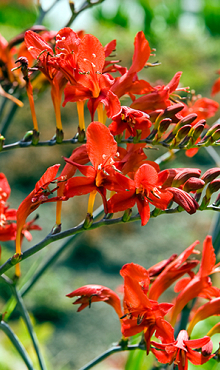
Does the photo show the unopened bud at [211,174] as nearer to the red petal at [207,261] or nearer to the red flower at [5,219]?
the red petal at [207,261]

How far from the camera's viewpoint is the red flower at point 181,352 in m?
0.67

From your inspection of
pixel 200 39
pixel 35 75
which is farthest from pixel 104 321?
pixel 200 39

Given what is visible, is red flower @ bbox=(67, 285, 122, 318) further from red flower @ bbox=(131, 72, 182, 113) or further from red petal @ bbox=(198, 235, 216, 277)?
red flower @ bbox=(131, 72, 182, 113)

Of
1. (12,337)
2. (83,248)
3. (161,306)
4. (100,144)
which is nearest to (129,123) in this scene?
(100,144)

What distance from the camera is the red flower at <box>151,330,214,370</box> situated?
67cm

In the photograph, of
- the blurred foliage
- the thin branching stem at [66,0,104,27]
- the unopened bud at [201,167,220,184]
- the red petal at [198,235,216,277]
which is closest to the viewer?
the unopened bud at [201,167,220,184]

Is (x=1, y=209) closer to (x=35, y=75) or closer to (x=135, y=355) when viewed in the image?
(x=35, y=75)

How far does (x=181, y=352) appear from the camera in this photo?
68cm

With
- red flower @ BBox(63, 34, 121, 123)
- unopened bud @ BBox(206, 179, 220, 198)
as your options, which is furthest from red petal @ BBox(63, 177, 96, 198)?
unopened bud @ BBox(206, 179, 220, 198)

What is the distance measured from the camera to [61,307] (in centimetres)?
340

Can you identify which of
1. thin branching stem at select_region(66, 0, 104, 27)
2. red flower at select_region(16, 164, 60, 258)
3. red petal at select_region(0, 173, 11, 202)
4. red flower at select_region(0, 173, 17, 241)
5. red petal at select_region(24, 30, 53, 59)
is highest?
thin branching stem at select_region(66, 0, 104, 27)

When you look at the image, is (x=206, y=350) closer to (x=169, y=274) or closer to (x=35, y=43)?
(x=169, y=274)

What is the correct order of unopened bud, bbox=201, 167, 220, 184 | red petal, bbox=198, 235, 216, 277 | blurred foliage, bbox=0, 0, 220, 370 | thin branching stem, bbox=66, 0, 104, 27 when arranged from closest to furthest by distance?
unopened bud, bbox=201, 167, 220, 184, red petal, bbox=198, 235, 216, 277, thin branching stem, bbox=66, 0, 104, 27, blurred foliage, bbox=0, 0, 220, 370

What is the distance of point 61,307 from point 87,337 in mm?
355
